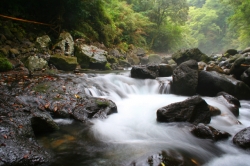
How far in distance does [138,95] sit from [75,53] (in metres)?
5.15

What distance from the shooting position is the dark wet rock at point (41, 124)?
11.8 feet

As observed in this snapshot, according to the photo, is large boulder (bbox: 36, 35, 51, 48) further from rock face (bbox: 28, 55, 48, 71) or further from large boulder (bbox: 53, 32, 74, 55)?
rock face (bbox: 28, 55, 48, 71)

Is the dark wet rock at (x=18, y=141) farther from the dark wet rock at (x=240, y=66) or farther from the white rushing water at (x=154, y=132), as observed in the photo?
the dark wet rock at (x=240, y=66)

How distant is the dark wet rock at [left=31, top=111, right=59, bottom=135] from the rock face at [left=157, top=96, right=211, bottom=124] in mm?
2666

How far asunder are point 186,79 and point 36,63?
20.7 ft

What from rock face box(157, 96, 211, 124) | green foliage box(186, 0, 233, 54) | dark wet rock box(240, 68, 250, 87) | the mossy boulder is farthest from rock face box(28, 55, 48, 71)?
green foliage box(186, 0, 233, 54)

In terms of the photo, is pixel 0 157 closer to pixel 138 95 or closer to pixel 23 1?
pixel 138 95

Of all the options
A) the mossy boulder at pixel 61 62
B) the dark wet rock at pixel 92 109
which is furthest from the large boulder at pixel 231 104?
the mossy boulder at pixel 61 62

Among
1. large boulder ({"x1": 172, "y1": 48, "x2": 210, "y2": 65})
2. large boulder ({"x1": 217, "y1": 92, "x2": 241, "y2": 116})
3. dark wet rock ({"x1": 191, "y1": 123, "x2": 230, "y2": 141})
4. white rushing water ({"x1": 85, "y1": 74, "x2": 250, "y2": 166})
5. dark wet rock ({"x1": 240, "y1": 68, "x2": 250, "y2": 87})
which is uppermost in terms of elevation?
large boulder ({"x1": 172, "y1": 48, "x2": 210, "y2": 65})

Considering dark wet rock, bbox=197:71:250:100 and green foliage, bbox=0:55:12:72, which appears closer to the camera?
green foliage, bbox=0:55:12:72

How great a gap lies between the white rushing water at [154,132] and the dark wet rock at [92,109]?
0.64ft

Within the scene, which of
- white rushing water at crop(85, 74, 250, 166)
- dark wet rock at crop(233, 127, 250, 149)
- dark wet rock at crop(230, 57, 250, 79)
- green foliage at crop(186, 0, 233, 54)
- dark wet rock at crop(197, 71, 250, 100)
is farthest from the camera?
green foliage at crop(186, 0, 233, 54)

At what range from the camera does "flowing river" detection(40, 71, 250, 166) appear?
2.97 meters

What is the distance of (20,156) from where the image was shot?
2.48m
